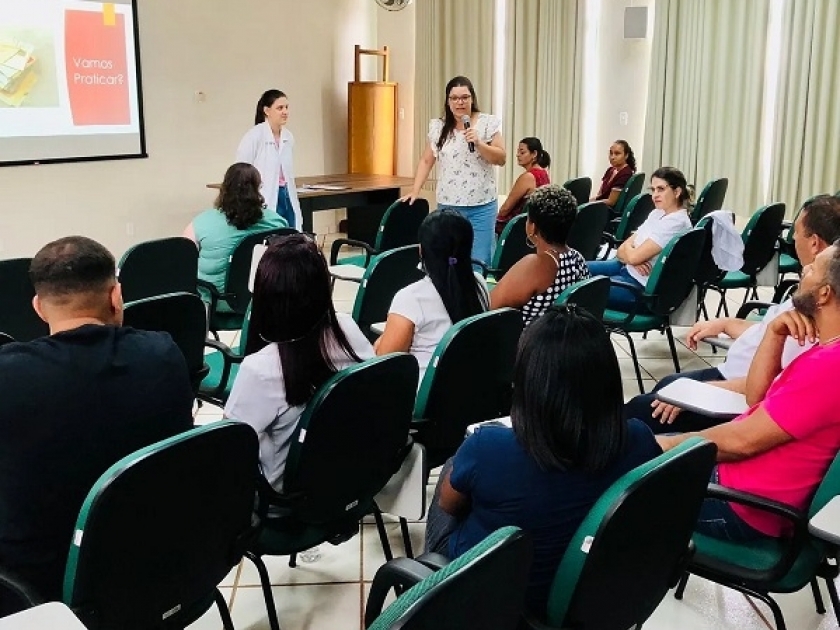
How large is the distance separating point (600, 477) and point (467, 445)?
0.84 ft

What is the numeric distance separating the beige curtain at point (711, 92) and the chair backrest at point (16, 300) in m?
5.93

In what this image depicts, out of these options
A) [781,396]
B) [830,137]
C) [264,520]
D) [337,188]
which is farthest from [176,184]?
[781,396]

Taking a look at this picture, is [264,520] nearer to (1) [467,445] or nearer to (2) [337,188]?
(1) [467,445]

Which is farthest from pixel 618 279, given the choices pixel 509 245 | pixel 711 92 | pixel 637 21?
pixel 637 21

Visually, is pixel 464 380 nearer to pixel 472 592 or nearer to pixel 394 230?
pixel 472 592

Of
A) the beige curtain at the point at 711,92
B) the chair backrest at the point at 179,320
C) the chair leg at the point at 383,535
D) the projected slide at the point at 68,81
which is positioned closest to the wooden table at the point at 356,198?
the projected slide at the point at 68,81

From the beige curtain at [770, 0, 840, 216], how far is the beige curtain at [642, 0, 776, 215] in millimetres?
244

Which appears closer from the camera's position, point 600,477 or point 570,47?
point 600,477

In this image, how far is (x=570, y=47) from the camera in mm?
8242

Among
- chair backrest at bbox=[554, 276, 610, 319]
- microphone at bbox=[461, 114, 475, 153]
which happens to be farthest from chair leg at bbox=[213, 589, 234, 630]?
microphone at bbox=[461, 114, 475, 153]

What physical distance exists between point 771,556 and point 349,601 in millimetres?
1213

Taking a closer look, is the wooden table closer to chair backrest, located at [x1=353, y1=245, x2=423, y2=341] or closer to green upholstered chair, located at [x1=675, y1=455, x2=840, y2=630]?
chair backrest, located at [x1=353, y1=245, x2=423, y2=341]

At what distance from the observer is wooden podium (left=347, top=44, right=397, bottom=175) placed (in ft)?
29.0

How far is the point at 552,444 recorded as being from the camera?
5.07 ft
